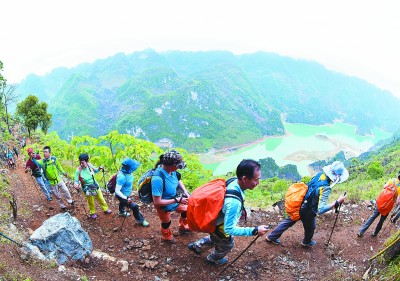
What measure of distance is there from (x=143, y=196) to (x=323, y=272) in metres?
3.35

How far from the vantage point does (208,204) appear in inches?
142

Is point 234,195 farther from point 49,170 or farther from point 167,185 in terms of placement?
point 49,170

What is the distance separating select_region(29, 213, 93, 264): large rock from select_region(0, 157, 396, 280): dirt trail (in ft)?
0.58

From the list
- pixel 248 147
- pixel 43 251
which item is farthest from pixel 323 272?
pixel 248 147

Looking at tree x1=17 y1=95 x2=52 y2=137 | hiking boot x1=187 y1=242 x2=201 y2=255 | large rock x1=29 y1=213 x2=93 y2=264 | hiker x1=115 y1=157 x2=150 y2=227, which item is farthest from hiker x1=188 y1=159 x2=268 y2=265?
tree x1=17 y1=95 x2=52 y2=137

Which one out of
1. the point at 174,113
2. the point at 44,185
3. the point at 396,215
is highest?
the point at 44,185

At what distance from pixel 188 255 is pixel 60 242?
2.12 metres

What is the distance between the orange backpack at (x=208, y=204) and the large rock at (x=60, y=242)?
2127mm

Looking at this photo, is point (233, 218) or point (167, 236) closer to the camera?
point (233, 218)

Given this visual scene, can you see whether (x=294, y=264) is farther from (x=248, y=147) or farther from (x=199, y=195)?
(x=248, y=147)

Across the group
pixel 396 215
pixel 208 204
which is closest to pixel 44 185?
pixel 208 204

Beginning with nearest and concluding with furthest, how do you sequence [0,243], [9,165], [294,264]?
[0,243], [294,264], [9,165]

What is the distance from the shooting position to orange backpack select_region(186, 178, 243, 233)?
3.56m

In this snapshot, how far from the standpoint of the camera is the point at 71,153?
8641 millimetres
